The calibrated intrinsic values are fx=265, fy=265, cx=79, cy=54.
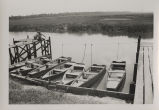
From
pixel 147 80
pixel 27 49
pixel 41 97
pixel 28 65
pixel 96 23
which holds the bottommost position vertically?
pixel 41 97

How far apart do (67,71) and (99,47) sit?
319mm

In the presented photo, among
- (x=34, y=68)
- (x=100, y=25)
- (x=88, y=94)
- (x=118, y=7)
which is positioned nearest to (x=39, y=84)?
(x=34, y=68)

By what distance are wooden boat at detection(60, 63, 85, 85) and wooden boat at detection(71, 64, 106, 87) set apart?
0.03 meters

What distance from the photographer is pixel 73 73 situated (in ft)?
6.90

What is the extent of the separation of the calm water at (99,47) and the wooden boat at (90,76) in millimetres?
41

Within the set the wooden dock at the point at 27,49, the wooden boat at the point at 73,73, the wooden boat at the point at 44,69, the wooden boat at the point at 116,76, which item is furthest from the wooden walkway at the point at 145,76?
the wooden dock at the point at 27,49

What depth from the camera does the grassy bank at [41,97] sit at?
2027 millimetres

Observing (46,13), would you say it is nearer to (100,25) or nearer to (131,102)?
(100,25)

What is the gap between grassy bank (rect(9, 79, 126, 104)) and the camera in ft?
6.65

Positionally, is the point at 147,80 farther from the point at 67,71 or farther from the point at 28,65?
the point at 28,65

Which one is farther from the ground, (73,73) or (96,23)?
(96,23)

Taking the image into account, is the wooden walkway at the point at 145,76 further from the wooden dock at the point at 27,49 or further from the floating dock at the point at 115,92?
the wooden dock at the point at 27,49

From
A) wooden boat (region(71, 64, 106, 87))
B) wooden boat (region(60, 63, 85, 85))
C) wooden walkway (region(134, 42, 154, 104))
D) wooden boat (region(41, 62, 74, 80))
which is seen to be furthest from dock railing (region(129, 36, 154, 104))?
wooden boat (region(41, 62, 74, 80))

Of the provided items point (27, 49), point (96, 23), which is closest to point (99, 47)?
point (96, 23)
